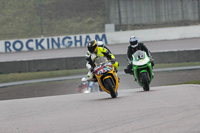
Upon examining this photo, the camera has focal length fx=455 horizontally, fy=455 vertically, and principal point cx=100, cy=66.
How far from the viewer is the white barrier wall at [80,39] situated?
39281 mm

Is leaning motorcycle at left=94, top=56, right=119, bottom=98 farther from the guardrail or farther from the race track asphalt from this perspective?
the race track asphalt

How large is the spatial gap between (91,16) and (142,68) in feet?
153

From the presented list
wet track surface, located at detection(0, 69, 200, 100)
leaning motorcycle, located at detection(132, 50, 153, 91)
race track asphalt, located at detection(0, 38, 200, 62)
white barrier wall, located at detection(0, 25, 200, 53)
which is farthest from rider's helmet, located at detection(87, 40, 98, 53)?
white barrier wall, located at detection(0, 25, 200, 53)

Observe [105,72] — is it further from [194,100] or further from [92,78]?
[194,100]

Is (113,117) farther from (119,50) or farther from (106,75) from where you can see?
(119,50)

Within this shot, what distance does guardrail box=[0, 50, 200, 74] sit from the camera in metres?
26.6

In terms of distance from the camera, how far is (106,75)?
410 inches

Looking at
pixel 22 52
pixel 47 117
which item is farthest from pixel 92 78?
pixel 22 52

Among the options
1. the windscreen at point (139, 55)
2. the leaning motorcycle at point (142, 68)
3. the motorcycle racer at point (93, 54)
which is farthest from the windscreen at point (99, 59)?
the windscreen at point (139, 55)

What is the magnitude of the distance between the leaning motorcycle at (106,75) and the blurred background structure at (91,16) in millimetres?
39527

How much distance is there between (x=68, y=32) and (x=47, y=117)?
46.1 m

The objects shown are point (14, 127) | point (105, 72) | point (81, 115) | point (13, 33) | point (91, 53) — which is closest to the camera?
point (14, 127)

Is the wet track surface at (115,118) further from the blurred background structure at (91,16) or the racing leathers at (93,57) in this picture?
the blurred background structure at (91,16)

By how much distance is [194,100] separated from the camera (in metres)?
8.32
